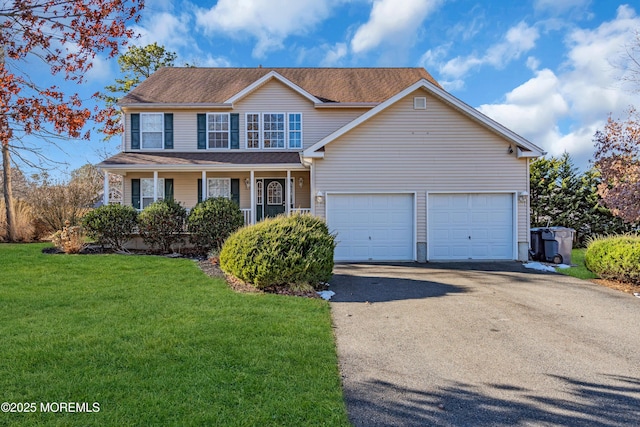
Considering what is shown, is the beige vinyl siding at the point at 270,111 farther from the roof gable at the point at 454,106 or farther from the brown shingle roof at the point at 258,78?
the roof gable at the point at 454,106

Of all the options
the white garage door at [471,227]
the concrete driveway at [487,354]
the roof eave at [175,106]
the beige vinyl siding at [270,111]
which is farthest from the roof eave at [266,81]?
the concrete driveway at [487,354]

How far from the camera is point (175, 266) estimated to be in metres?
10.2

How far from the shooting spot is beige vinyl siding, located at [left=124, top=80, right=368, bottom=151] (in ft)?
53.9

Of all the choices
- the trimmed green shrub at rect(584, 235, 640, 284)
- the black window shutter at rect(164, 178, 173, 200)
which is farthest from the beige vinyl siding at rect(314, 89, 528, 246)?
the black window shutter at rect(164, 178, 173, 200)

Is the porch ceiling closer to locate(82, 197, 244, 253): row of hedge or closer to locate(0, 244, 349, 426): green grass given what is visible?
locate(82, 197, 244, 253): row of hedge

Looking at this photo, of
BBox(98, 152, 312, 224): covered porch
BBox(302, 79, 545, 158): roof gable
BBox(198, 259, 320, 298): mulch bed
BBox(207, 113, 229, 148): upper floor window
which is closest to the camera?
BBox(198, 259, 320, 298): mulch bed

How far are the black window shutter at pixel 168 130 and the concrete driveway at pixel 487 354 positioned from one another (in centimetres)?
1117

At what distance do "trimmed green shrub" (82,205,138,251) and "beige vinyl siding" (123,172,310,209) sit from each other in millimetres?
3423

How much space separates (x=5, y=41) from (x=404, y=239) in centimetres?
1066

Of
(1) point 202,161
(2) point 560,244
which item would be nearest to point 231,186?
(1) point 202,161

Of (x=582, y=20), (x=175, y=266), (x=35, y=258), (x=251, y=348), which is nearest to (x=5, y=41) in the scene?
(x=251, y=348)

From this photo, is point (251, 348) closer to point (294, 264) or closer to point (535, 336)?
point (294, 264)

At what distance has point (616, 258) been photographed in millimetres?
8961

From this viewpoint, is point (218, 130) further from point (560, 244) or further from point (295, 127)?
point (560, 244)
